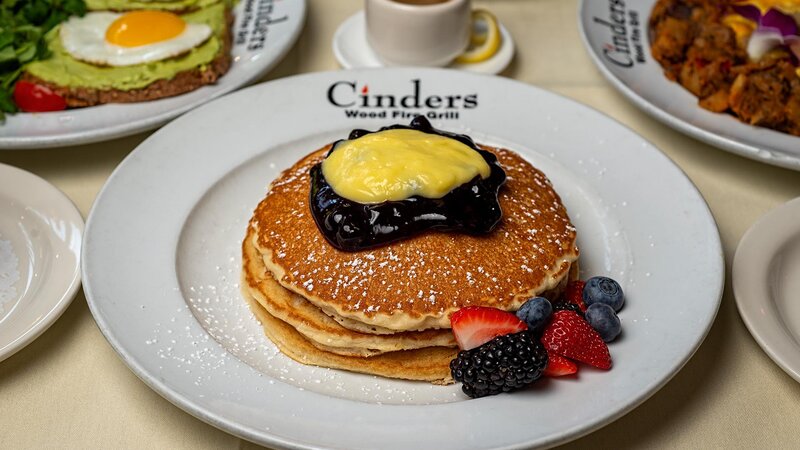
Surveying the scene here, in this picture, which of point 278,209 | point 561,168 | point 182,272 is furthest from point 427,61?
point 182,272

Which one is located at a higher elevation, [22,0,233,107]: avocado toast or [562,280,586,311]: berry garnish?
[22,0,233,107]: avocado toast

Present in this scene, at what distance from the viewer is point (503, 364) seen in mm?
1610

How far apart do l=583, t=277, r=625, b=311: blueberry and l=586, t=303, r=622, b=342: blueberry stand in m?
0.08

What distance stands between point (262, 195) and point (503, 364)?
41.9 inches

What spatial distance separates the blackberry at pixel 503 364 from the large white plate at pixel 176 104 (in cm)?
139

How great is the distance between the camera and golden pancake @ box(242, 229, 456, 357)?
71.4 inches

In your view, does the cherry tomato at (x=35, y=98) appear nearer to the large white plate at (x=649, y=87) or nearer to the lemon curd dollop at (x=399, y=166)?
the lemon curd dollop at (x=399, y=166)

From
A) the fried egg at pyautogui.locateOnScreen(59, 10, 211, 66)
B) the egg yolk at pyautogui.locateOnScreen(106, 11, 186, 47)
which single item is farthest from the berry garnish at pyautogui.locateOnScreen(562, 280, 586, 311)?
Result: the egg yolk at pyautogui.locateOnScreen(106, 11, 186, 47)

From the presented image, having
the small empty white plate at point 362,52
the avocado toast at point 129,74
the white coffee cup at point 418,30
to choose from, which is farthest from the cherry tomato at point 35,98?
the white coffee cup at point 418,30

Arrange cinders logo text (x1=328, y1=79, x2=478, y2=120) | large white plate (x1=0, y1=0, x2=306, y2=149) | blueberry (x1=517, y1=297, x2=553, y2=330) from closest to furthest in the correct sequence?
blueberry (x1=517, y1=297, x2=553, y2=330), large white plate (x1=0, y1=0, x2=306, y2=149), cinders logo text (x1=328, y1=79, x2=478, y2=120)

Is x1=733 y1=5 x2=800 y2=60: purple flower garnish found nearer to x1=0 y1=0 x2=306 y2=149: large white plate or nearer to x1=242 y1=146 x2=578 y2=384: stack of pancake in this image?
x1=242 y1=146 x2=578 y2=384: stack of pancake

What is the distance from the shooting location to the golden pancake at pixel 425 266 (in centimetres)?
178

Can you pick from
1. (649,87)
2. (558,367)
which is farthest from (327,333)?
(649,87)

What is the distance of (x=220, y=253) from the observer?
2.19 m
